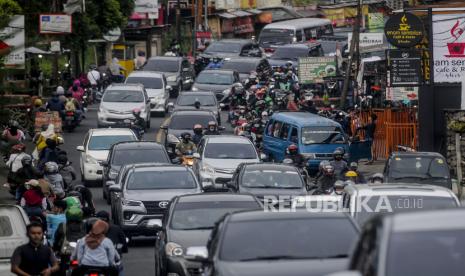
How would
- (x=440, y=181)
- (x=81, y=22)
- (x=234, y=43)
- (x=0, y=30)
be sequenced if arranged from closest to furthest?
(x=0, y=30) < (x=440, y=181) < (x=81, y=22) < (x=234, y=43)

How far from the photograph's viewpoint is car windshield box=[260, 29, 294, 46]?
77.4 m

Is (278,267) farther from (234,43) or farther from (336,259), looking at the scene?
(234,43)

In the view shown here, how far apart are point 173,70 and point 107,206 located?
30.6 metres

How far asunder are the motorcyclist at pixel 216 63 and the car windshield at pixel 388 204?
4578 cm

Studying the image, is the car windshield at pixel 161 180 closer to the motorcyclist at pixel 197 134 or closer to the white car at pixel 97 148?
the white car at pixel 97 148

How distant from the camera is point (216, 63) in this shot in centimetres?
6694

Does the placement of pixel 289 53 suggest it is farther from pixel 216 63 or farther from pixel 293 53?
pixel 216 63

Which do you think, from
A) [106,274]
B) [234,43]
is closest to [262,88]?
[234,43]

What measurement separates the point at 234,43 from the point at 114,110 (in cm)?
2674

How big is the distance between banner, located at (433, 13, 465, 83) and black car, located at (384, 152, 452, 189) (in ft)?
39.4

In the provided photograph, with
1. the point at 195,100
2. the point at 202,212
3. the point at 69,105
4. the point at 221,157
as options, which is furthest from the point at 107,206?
the point at 195,100

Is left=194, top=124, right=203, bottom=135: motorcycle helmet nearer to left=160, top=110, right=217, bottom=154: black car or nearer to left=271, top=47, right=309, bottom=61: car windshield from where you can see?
left=160, top=110, right=217, bottom=154: black car

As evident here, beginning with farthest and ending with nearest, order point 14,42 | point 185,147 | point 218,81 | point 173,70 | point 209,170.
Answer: point 173,70
point 218,81
point 185,147
point 209,170
point 14,42

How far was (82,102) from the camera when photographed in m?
52.7
